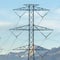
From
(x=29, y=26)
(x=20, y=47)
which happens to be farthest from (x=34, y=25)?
(x=20, y=47)

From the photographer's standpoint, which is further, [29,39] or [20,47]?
[20,47]

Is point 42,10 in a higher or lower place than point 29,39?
higher

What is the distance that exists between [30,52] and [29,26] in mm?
6340

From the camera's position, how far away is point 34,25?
7106 centimetres

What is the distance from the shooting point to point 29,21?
231ft

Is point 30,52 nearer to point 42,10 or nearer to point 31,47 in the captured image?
point 31,47

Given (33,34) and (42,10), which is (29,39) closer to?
(33,34)

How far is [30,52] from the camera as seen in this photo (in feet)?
248

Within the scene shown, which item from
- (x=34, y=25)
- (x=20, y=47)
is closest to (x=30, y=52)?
(x=20, y=47)

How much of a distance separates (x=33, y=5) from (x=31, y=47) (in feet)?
24.4

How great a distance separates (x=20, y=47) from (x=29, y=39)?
19.5ft

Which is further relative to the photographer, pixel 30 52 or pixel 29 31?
pixel 30 52

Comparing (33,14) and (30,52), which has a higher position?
(33,14)

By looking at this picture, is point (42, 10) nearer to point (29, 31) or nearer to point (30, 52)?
point (29, 31)
